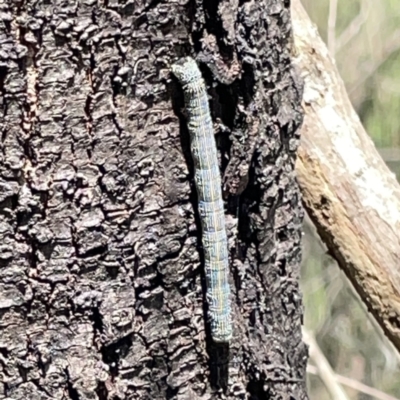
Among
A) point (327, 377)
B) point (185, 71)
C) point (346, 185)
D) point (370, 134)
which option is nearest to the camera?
point (185, 71)

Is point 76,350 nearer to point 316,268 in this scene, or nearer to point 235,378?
point 235,378

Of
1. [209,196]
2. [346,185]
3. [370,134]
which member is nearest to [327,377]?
[346,185]

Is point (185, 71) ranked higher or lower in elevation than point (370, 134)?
lower

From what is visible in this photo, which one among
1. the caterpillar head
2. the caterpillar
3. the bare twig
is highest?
the caterpillar head

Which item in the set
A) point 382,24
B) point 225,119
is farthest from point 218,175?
point 382,24

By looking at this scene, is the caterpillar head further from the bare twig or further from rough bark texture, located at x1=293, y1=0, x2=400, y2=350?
the bare twig

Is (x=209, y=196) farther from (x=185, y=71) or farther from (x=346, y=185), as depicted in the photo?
(x=346, y=185)

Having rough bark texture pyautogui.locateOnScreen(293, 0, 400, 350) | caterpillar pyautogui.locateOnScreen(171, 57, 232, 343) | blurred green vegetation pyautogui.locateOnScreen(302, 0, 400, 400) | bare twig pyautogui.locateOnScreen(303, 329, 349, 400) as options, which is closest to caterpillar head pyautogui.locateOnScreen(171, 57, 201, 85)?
caterpillar pyautogui.locateOnScreen(171, 57, 232, 343)
